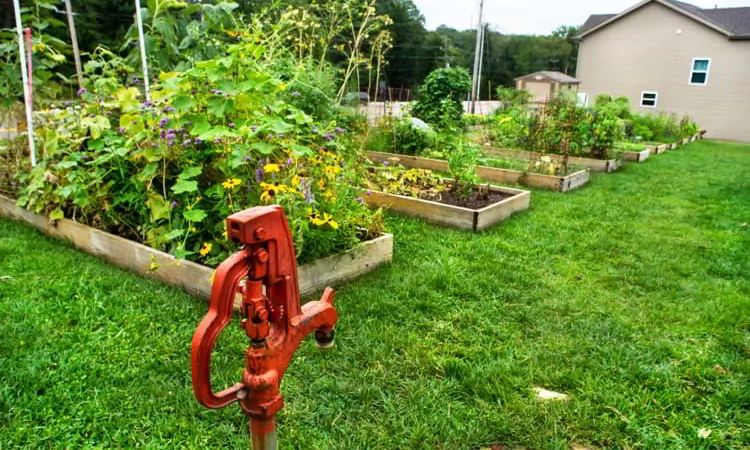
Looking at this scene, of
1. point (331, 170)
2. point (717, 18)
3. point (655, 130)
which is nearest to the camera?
point (331, 170)

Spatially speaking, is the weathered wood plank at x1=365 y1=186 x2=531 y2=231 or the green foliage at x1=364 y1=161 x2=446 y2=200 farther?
the green foliage at x1=364 y1=161 x2=446 y2=200

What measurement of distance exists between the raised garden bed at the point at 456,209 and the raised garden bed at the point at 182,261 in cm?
113

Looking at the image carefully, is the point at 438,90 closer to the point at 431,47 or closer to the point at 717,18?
the point at 717,18

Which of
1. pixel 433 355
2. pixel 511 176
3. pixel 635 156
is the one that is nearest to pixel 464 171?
pixel 511 176

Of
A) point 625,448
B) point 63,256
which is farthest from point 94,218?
point 625,448

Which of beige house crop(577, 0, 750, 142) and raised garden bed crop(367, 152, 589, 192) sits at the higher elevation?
beige house crop(577, 0, 750, 142)

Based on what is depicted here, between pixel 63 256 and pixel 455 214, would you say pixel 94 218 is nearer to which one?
pixel 63 256

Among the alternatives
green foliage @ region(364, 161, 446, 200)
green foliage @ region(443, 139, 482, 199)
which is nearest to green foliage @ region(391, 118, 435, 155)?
green foliage @ region(364, 161, 446, 200)

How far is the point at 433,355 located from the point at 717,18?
22527 mm

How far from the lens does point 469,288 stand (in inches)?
125

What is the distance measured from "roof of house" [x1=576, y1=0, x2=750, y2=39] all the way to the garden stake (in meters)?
20.7

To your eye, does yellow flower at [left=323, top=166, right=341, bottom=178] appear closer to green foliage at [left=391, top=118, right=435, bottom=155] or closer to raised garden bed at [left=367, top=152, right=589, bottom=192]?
raised garden bed at [left=367, top=152, right=589, bottom=192]

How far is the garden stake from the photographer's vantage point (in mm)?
974

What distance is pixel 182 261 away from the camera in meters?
2.94
